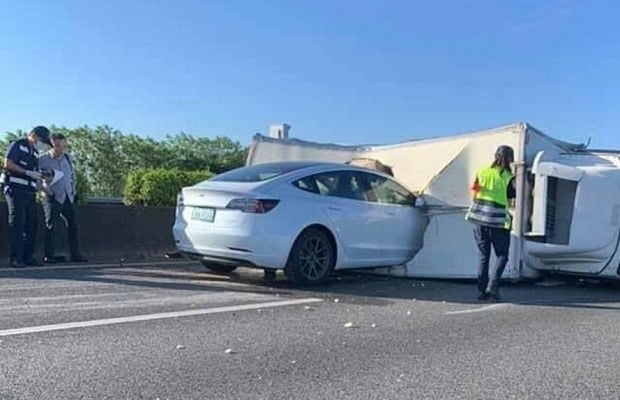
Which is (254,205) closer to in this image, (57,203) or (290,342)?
(290,342)

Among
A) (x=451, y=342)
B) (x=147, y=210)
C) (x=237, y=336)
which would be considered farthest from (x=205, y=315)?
(x=147, y=210)

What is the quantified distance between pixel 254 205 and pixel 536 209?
3612 millimetres

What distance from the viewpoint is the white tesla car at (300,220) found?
8008 mm

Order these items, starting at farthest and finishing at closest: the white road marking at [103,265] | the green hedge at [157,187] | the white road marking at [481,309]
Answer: the green hedge at [157,187], the white road marking at [103,265], the white road marking at [481,309]

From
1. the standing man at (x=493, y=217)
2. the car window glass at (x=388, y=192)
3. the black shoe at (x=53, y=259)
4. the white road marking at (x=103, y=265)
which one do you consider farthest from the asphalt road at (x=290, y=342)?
the black shoe at (x=53, y=259)

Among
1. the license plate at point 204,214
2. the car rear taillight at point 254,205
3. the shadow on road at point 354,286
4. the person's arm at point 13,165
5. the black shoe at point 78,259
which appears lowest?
the black shoe at point 78,259

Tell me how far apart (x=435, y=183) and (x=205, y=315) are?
4.26 m

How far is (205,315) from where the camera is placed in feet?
21.0

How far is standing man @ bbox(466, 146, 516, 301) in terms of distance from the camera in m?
8.13

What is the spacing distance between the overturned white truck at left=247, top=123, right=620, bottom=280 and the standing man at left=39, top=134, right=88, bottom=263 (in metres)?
4.45

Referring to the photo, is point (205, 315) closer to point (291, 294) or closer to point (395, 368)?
point (291, 294)

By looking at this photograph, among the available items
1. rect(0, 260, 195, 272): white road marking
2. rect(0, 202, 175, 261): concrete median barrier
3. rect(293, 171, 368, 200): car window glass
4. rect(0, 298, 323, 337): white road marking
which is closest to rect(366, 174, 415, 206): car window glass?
rect(293, 171, 368, 200): car window glass

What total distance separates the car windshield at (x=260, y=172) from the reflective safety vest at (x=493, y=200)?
211 cm

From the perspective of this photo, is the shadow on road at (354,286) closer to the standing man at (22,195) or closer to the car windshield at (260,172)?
the standing man at (22,195)
